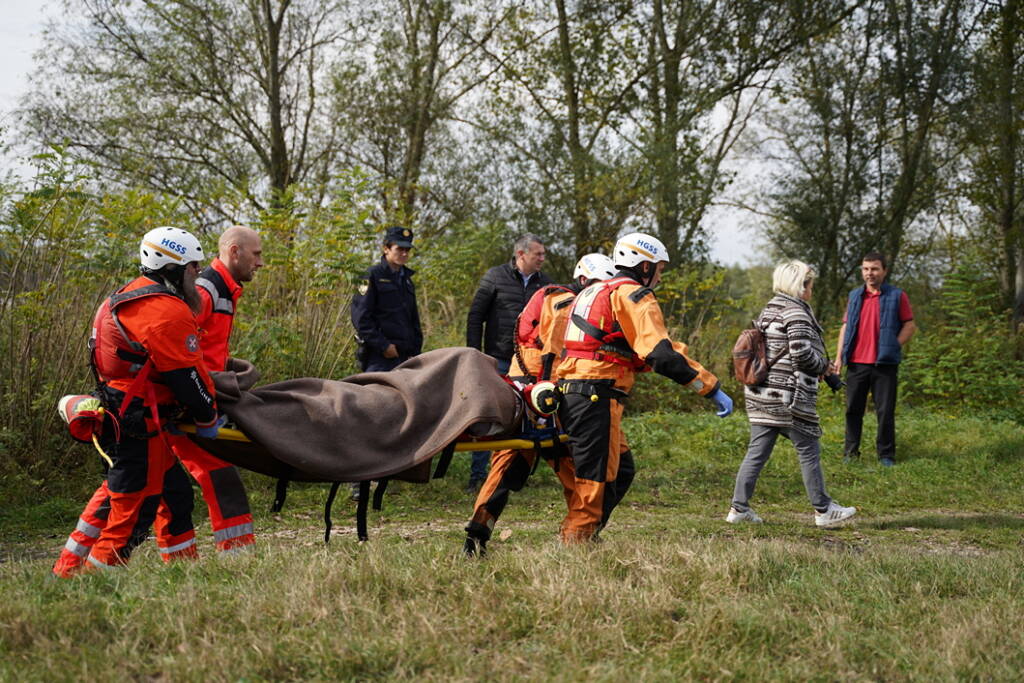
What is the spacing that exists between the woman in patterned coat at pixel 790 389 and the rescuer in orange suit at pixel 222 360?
12.7ft

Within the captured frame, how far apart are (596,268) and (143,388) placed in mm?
2899

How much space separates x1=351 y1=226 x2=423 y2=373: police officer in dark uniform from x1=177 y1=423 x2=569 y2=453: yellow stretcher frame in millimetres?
3073

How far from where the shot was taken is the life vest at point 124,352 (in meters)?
4.54

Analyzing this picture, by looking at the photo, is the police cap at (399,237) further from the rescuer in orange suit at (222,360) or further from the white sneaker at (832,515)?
the white sneaker at (832,515)

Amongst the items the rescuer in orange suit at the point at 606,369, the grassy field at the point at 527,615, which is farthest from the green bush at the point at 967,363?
the rescuer in orange suit at the point at 606,369

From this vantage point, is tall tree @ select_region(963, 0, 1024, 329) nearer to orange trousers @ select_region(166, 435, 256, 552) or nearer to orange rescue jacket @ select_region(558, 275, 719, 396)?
orange rescue jacket @ select_region(558, 275, 719, 396)

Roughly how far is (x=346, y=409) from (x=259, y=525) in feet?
9.36

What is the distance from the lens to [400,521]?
7480 mm

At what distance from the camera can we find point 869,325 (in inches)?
388

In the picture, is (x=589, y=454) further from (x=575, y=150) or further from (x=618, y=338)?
(x=575, y=150)

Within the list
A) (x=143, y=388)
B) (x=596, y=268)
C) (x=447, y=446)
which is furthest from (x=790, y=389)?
(x=143, y=388)

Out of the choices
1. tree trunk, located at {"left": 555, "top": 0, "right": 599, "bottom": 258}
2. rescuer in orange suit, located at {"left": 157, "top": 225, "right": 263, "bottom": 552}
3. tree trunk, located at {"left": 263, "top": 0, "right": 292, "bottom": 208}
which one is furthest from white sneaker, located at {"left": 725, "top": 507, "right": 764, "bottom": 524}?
tree trunk, located at {"left": 263, "top": 0, "right": 292, "bottom": 208}

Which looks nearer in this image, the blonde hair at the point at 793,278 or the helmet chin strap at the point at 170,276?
the helmet chin strap at the point at 170,276

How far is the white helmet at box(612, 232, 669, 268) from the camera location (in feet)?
17.5
